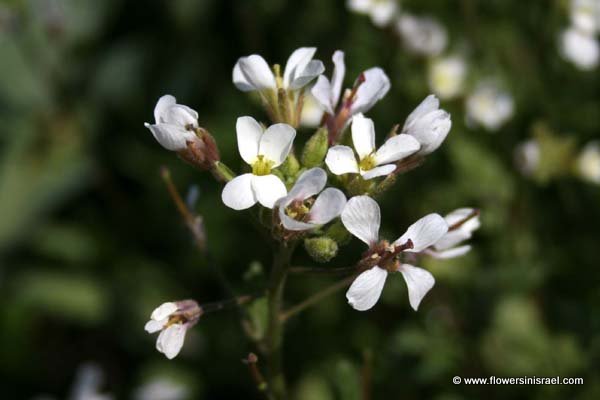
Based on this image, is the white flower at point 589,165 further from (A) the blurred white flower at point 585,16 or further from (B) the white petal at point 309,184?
(B) the white petal at point 309,184

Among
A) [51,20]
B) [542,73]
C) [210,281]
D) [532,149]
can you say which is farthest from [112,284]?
[542,73]

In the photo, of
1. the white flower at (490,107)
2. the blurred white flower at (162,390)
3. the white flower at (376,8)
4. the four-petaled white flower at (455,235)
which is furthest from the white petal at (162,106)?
the white flower at (490,107)

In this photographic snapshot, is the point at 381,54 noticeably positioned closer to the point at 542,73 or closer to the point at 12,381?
the point at 542,73

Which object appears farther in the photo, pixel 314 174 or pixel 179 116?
pixel 179 116

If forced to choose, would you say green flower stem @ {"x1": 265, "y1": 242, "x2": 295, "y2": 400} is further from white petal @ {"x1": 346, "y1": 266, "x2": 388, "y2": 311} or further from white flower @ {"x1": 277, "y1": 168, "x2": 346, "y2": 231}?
white petal @ {"x1": 346, "y1": 266, "x2": 388, "y2": 311}

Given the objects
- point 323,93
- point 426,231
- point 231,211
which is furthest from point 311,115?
point 426,231

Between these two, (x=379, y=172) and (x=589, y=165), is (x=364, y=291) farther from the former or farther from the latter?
(x=589, y=165)
